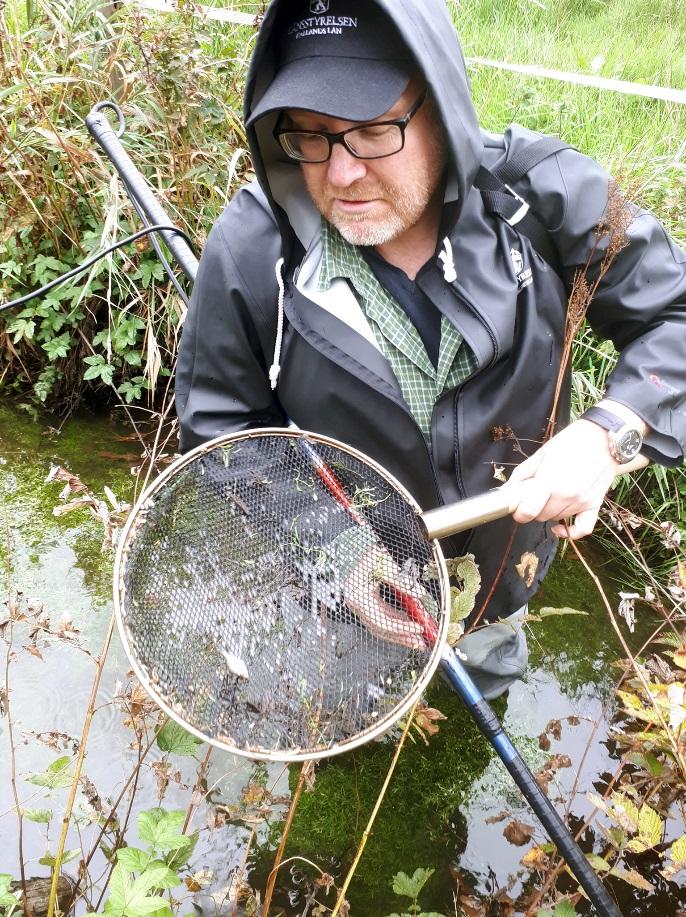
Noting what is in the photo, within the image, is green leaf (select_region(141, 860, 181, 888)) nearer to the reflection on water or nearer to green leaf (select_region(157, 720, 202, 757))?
green leaf (select_region(157, 720, 202, 757))

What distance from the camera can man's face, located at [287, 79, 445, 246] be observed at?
1.83 metres

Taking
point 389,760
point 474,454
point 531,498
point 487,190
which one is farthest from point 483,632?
point 487,190

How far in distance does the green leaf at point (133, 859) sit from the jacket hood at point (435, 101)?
153 centimetres

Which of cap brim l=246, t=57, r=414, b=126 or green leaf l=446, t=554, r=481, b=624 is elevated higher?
cap brim l=246, t=57, r=414, b=126

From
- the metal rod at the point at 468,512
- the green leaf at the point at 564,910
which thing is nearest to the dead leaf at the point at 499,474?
the metal rod at the point at 468,512

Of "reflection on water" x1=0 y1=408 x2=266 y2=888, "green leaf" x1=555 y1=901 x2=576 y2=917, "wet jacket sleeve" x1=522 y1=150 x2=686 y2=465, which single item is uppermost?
"wet jacket sleeve" x1=522 y1=150 x2=686 y2=465

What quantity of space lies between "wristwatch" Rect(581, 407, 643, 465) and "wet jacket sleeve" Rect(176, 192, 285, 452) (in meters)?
0.93

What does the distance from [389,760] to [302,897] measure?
1.94ft

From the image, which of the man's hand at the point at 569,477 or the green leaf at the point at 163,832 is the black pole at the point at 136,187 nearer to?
the man's hand at the point at 569,477

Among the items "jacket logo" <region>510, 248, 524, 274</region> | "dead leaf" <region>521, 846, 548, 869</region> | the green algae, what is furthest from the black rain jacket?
the green algae

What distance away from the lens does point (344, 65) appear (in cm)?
172

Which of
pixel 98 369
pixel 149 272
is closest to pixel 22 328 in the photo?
pixel 98 369

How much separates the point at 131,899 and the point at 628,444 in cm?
151

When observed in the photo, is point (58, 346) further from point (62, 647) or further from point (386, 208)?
point (386, 208)
